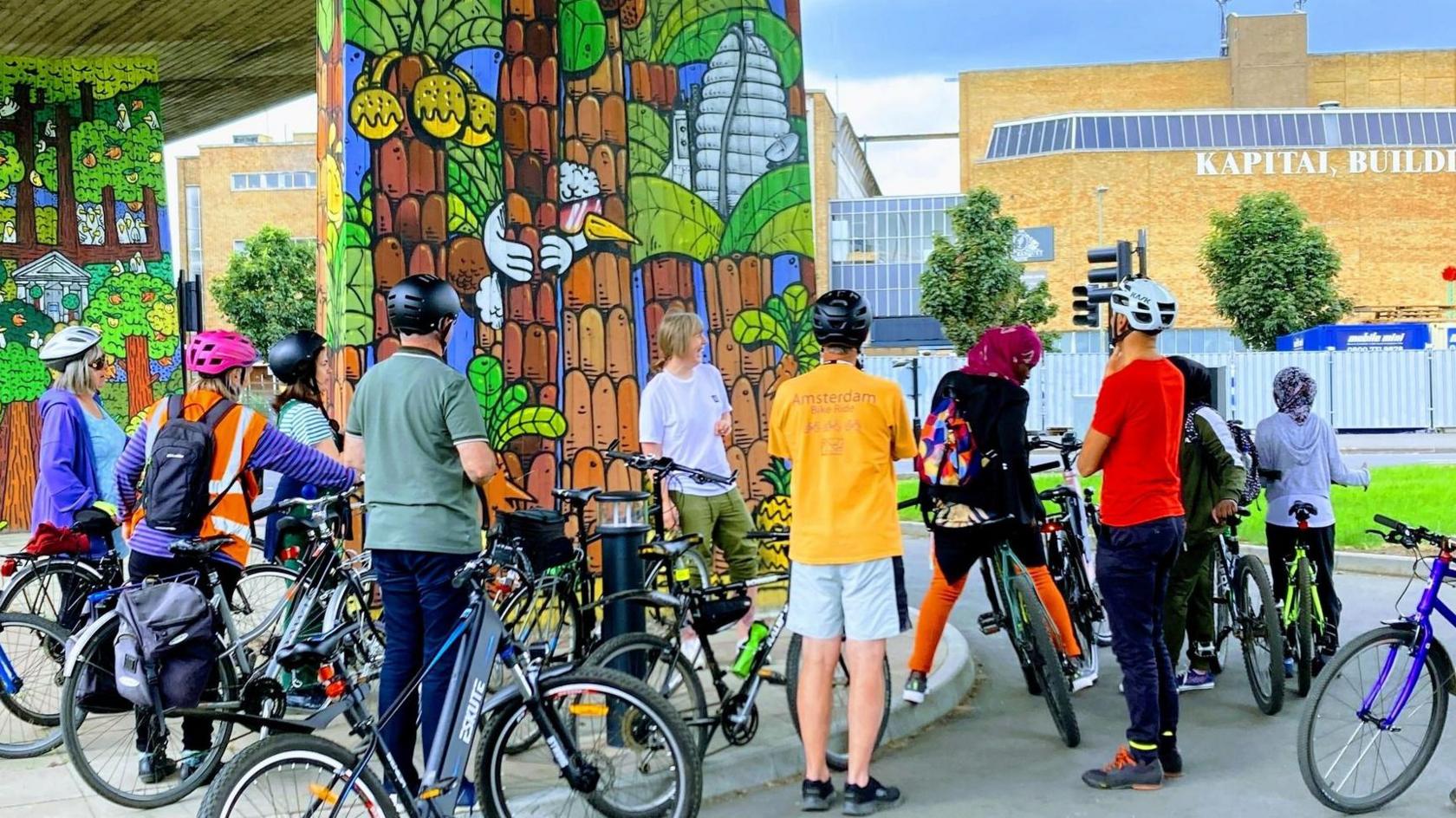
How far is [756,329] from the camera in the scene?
923cm

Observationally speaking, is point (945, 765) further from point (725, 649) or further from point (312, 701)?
point (312, 701)

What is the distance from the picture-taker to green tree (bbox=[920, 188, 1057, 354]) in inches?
1818

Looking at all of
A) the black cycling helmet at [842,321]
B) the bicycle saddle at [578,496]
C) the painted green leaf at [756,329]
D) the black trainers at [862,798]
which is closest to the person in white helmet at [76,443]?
the bicycle saddle at [578,496]

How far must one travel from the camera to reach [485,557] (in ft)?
15.4

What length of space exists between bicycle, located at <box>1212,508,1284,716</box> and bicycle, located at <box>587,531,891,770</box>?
209cm

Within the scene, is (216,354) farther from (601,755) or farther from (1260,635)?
(1260,635)

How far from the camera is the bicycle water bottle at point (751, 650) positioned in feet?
17.7

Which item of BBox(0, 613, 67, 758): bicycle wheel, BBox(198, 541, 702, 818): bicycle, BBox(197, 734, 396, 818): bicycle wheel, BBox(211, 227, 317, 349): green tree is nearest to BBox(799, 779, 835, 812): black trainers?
BBox(198, 541, 702, 818): bicycle

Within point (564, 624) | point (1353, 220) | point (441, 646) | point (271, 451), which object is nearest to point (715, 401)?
point (564, 624)

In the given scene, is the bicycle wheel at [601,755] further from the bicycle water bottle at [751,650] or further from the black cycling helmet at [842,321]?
the black cycling helmet at [842,321]

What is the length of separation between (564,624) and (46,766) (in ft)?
7.85

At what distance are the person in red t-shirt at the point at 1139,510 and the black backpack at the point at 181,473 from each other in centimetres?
348

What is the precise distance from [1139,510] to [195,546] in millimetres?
3663

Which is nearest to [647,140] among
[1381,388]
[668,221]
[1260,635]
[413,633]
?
[668,221]
